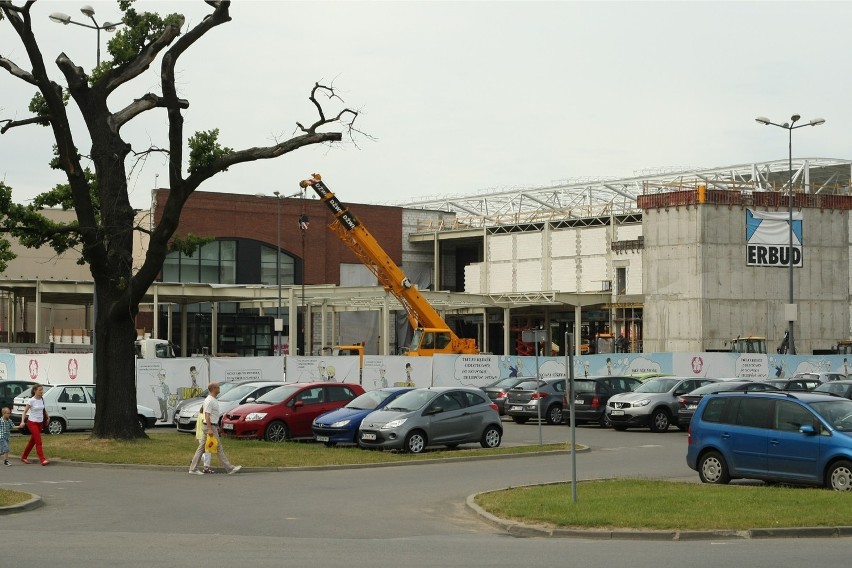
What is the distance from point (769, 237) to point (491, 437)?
1807 inches

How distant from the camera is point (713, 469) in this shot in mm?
19359

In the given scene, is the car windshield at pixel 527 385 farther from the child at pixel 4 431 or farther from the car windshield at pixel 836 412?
the car windshield at pixel 836 412

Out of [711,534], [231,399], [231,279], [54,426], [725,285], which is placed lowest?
[54,426]

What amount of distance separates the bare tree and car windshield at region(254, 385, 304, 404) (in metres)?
3.56

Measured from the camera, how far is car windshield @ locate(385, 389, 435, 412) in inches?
1035

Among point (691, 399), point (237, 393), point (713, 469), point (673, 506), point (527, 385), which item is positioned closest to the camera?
point (673, 506)

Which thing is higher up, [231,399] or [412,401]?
[412,401]

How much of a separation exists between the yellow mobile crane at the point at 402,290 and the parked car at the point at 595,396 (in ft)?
57.8

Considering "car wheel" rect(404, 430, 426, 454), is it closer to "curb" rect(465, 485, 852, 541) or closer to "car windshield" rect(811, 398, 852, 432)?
"car windshield" rect(811, 398, 852, 432)

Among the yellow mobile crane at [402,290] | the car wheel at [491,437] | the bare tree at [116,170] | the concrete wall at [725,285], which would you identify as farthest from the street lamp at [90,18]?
the concrete wall at [725,285]

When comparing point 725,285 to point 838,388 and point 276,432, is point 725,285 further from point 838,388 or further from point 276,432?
point 276,432

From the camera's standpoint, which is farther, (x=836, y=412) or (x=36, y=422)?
(x=36, y=422)

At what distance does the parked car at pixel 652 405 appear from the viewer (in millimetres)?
34500

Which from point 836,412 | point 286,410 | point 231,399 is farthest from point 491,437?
point 836,412
